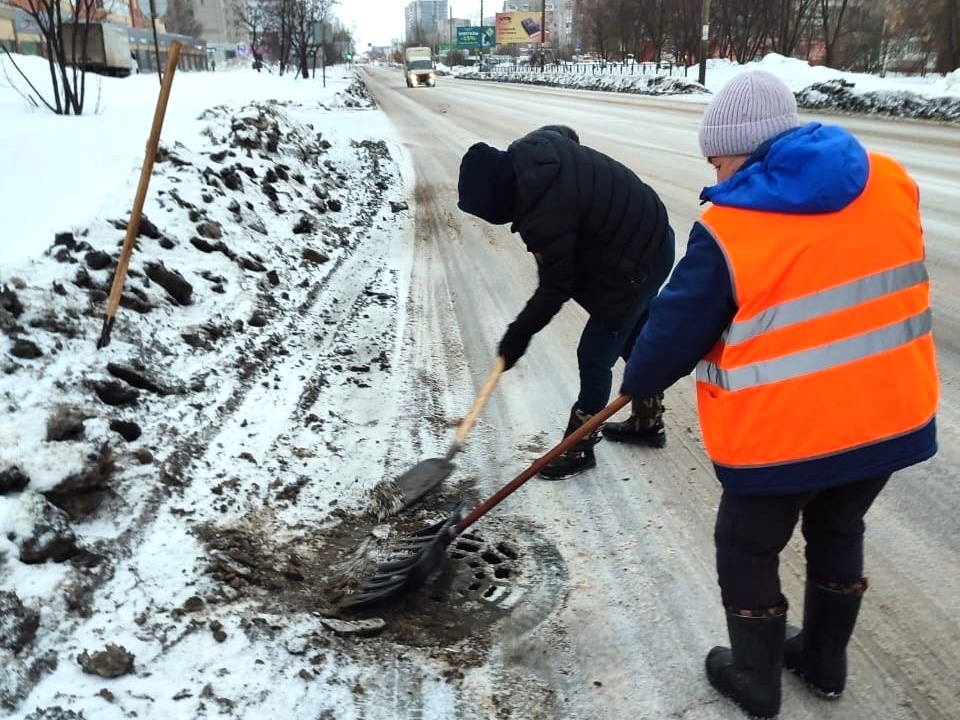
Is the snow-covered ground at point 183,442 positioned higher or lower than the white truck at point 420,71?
lower

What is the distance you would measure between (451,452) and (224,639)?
3.98 ft

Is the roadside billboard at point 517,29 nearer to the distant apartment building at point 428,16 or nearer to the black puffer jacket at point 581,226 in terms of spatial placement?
the distant apartment building at point 428,16

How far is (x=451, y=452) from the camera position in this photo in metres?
3.30

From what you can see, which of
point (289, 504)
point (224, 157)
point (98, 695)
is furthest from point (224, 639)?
point (224, 157)

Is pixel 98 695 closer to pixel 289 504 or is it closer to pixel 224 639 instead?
pixel 224 639

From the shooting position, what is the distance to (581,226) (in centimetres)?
303

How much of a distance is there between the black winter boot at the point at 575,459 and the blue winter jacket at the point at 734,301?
1.52 meters

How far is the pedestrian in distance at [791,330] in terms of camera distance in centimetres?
169

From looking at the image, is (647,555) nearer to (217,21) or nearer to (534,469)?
(534,469)

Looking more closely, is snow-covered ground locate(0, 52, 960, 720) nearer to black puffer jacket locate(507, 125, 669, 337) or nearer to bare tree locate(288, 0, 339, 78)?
black puffer jacket locate(507, 125, 669, 337)

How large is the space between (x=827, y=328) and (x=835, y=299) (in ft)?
0.22

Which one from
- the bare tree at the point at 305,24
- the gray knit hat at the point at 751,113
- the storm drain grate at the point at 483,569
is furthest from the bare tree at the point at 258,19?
the gray knit hat at the point at 751,113

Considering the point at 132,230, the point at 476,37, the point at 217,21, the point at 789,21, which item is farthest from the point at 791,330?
the point at 217,21

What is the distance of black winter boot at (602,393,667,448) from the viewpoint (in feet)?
12.1
